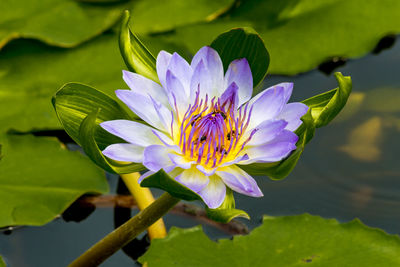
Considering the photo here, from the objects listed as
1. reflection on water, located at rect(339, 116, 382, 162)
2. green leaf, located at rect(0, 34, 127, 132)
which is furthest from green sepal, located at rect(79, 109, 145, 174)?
reflection on water, located at rect(339, 116, 382, 162)

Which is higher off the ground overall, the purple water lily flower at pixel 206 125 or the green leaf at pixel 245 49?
the green leaf at pixel 245 49

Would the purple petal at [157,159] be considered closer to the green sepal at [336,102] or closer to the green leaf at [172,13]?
the green sepal at [336,102]

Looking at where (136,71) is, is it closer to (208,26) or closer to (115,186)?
(115,186)

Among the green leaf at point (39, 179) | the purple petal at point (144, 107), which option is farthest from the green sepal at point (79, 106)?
the green leaf at point (39, 179)

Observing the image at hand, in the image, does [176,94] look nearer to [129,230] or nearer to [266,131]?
[266,131]

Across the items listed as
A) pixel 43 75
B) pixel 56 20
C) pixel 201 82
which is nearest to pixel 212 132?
pixel 201 82

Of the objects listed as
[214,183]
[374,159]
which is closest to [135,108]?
[214,183]
